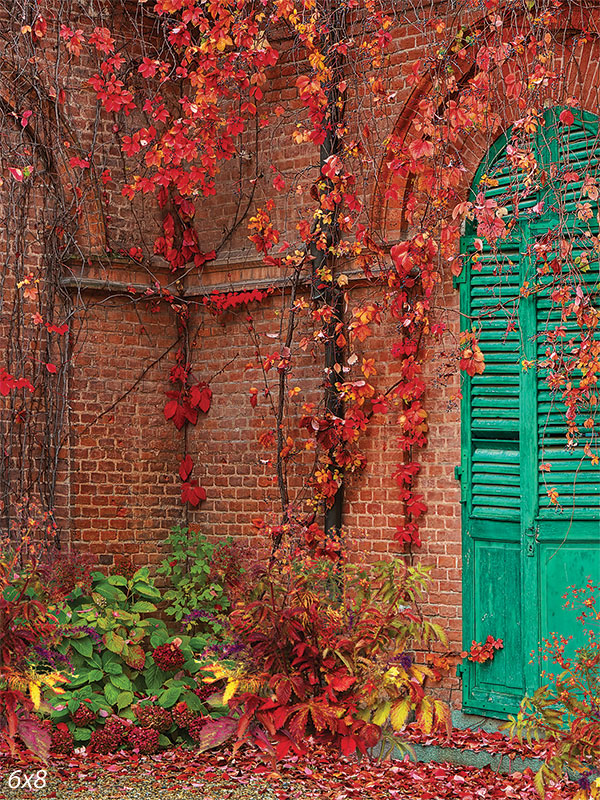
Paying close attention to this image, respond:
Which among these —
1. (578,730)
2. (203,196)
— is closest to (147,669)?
(578,730)

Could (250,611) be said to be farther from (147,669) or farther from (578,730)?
(578,730)

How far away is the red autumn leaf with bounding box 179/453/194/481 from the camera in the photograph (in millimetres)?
8570

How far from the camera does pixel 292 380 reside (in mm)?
7977

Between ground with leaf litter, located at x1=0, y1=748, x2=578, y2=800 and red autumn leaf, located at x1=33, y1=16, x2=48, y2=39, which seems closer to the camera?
ground with leaf litter, located at x1=0, y1=748, x2=578, y2=800

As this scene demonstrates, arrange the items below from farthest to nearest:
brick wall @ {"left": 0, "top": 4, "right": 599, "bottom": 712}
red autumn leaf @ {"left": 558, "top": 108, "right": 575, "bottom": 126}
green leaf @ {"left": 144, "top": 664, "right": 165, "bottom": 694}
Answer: brick wall @ {"left": 0, "top": 4, "right": 599, "bottom": 712} < green leaf @ {"left": 144, "top": 664, "right": 165, "bottom": 694} < red autumn leaf @ {"left": 558, "top": 108, "right": 575, "bottom": 126}

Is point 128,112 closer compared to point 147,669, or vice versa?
point 147,669

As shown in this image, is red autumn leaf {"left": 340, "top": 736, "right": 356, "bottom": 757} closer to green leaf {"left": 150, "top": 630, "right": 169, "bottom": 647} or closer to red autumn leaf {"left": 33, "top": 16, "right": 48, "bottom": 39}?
green leaf {"left": 150, "top": 630, "right": 169, "bottom": 647}

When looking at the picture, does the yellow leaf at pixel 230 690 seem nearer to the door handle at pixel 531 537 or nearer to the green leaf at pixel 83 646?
the green leaf at pixel 83 646

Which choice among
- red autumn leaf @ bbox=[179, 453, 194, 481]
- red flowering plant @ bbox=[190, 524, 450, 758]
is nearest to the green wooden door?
red flowering plant @ bbox=[190, 524, 450, 758]

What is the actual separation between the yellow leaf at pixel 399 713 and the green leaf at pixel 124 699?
6.52ft

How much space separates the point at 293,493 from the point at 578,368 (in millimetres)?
2520

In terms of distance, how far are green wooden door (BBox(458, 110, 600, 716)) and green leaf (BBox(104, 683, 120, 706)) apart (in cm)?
226

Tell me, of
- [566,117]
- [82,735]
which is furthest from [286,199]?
[82,735]

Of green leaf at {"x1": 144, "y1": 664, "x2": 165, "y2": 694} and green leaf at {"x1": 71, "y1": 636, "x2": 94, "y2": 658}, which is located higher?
green leaf at {"x1": 71, "y1": 636, "x2": 94, "y2": 658}
